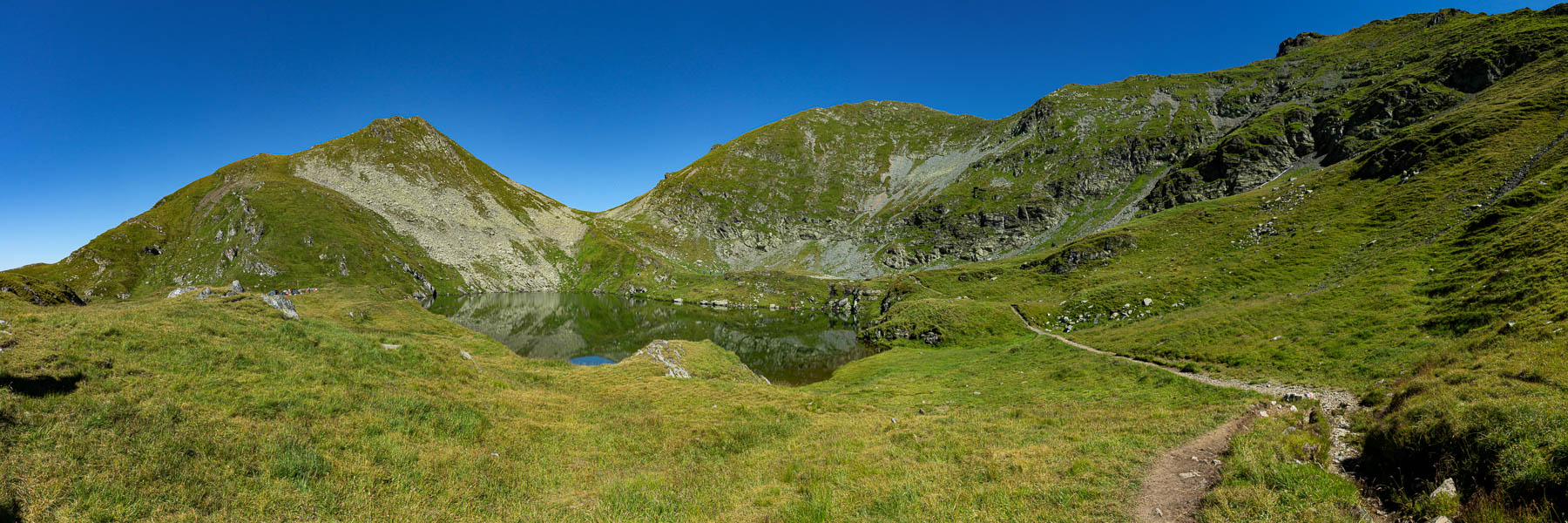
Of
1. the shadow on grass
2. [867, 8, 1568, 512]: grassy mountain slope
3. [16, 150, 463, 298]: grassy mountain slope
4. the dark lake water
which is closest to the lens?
[867, 8, 1568, 512]: grassy mountain slope

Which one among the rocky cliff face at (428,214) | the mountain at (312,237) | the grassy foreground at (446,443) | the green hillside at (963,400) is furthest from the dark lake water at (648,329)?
the grassy foreground at (446,443)

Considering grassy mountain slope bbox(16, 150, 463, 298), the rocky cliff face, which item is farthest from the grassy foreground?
the rocky cliff face

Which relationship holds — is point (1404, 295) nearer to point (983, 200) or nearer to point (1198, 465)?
point (1198, 465)

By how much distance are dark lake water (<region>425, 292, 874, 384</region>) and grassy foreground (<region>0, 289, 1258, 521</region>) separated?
128 feet

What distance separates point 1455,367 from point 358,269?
18378 cm

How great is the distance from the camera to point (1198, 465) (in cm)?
1180

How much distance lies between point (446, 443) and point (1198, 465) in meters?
20.3

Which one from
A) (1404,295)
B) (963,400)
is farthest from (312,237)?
(1404,295)

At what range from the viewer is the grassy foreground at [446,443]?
28.7ft

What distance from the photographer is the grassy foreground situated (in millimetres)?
8734

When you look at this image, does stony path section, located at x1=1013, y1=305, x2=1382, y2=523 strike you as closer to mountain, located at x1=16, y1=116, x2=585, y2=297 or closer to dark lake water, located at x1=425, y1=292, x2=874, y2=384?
dark lake water, located at x1=425, y1=292, x2=874, y2=384

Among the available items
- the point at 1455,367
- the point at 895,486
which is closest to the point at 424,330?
the point at 895,486

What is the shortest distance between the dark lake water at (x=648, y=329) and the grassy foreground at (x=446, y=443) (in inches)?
1533

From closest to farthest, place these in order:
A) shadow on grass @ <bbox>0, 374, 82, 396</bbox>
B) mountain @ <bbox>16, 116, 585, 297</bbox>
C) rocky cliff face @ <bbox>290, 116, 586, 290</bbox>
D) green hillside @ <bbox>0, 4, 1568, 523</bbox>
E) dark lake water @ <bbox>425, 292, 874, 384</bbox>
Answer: green hillside @ <bbox>0, 4, 1568, 523</bbox>, shadow on grass @ <bbox>0, 374, 82, 396</bbox>, dark lake water @ <bbox>425, 292, 874, 384</bbox>, mountain @ <bbox>16, 116, 585, 297</bbox>, rocky cliff face @ <bbox>290, 116, 586, 290</bbox>
